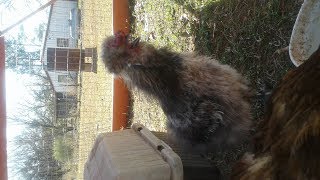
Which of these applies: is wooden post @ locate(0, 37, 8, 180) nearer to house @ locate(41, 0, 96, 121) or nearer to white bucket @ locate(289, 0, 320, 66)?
white bucket @ locate(289, 0, 320, 66)

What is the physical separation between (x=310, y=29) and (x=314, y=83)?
37.4 inches

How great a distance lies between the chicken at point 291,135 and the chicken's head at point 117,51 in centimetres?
136

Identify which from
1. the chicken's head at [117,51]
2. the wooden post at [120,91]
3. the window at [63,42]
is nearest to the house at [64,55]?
the window at [63,42]

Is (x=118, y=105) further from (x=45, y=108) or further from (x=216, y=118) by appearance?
(x=45, y=108)

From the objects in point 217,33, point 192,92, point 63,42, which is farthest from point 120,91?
point 63,42

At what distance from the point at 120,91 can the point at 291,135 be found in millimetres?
5125

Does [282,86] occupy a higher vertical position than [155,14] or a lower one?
lower

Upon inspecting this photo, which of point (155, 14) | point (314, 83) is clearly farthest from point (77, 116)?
point (314, 83)

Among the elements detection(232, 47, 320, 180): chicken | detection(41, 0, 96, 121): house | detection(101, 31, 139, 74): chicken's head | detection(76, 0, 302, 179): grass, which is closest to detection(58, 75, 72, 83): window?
detection(41, 0, 96, 121): house

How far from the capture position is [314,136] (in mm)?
1109

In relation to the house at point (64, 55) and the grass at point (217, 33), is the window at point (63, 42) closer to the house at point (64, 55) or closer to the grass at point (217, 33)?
the house at point (64, 55)

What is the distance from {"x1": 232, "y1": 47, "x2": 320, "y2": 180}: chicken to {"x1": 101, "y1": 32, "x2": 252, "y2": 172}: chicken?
852 mm

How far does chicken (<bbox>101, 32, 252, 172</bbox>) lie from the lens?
8.61 ft

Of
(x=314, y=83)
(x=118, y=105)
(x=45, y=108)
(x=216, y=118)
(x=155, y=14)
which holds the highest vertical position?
(x=155, y=14)
